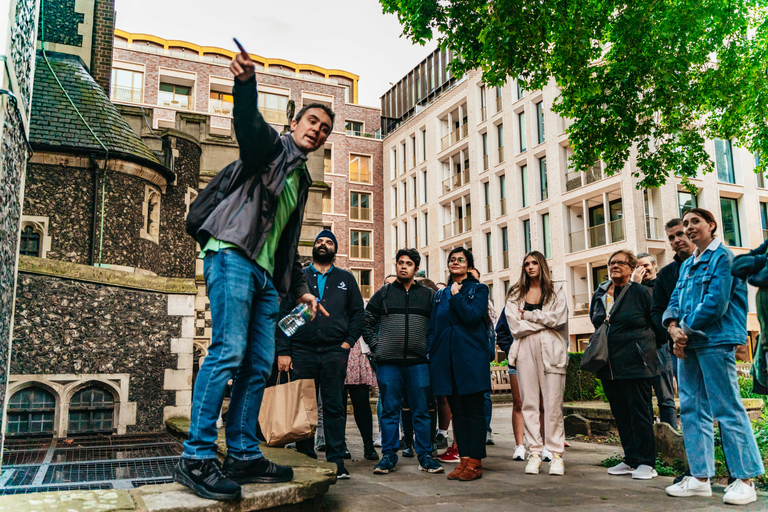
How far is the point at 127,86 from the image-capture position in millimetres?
40562

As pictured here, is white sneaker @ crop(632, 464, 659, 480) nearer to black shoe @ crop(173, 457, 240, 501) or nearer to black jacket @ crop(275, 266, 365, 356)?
black jacket @ crop(275, 266, 365, 356)

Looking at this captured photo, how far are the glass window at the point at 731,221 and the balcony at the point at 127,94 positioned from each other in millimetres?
35439

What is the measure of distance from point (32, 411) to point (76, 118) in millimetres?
10492


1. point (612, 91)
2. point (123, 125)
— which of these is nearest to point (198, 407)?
point (612, 91)

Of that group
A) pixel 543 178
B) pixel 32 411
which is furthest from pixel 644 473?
pixel 543 178

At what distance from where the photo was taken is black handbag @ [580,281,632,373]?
219 inches

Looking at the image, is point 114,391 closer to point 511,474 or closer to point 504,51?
point 511,474

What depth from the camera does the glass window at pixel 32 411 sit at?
6.43 metres

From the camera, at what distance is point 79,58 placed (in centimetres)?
1761

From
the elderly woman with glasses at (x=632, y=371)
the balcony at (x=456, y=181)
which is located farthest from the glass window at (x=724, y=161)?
the elderly woman with glasses at (x=632, y=371)

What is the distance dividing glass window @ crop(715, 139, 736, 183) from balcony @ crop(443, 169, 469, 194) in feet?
45.3

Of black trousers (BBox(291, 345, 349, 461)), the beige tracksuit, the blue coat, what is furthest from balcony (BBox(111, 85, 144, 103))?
the beige tracksuit

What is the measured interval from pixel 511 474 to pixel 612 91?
→ 7572mm

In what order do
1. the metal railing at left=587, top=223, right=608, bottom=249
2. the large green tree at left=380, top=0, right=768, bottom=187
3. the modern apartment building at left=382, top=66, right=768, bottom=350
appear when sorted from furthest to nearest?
1. the metal railing at left=587, top=223, right=608, bottom=249
2. the modern apartment building at left=382, top=66, right=768, bottom=350
3. the large green tree at left=380, top=0, right=768, bottom=187
